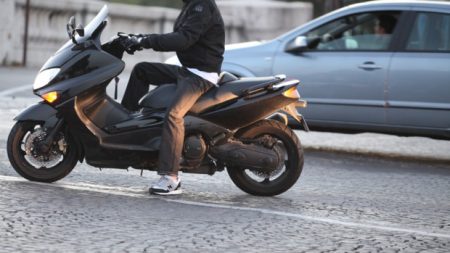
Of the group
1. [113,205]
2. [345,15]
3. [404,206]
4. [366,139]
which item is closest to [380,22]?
[345,15]

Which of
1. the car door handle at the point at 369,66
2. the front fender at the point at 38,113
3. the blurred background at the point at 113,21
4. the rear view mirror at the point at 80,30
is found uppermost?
the blurred background at the point at 113,21

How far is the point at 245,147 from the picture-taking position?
813 cm

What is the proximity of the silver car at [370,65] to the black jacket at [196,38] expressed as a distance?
3.58 metres

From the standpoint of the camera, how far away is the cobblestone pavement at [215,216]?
628 cm

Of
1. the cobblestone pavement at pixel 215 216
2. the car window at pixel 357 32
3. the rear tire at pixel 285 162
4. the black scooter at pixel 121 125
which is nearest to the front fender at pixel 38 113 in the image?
the black scooter at pixel 121 125

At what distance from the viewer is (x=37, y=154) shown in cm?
798

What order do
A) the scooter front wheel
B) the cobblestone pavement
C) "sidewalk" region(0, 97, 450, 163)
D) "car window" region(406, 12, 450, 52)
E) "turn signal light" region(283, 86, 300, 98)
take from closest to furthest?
1. the cobblestone pavement
2. the scooter front wheel
3. "turn signal light" region(283, 86, 300, 98)
4. "car window" region(406, 12, 450, 52)
5. "sidewalk" region(0, 97, 450, 163)

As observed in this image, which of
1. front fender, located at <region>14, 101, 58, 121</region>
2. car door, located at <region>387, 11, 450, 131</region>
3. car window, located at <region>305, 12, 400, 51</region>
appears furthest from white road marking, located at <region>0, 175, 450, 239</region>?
car window, located at <region>305, 12, 400, 51</region>

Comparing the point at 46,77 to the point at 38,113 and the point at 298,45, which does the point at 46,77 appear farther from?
the point at 298,45

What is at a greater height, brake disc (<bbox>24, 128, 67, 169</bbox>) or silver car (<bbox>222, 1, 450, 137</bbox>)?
silver car (<bbox>222, 1, 450, 137</bbox>)

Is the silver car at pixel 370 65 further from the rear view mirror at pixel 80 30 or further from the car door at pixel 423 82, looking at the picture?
the rear view mirror at pixel 80 30

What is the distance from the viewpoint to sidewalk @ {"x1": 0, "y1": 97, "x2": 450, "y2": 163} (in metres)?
12.2

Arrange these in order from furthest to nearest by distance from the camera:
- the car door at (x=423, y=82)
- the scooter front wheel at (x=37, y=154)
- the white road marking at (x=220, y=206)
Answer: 1. the car door at (x=423, y=82)
2. the scooter front wheel at (x=37, y=154)
3. the white road marking at (x=220, y=206)

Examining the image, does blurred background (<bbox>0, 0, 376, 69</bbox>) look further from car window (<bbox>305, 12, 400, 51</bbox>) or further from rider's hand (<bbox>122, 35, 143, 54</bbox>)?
rider's hand (<bbox>122, 35, 143, 54</bbox>)
